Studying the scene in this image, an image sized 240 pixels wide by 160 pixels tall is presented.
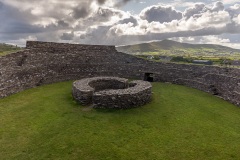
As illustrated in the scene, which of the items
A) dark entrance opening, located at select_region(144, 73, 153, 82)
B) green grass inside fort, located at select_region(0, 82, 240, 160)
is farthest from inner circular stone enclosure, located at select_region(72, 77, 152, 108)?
dark entrance opening, located at select_region(144, 73, 153, 82)

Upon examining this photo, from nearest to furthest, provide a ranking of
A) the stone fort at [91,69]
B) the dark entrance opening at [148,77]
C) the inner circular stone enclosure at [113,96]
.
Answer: the inner circular stone enclosure at [113,96] < the stone fort at [91,69] < the dark entrance opening at [148,77]

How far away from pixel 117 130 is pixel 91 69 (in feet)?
68.2

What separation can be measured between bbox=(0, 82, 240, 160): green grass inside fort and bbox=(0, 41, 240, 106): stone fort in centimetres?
319

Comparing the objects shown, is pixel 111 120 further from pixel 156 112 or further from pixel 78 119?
pixel 156 112

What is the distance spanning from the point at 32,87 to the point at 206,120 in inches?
823

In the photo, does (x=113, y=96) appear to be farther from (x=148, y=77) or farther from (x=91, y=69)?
(x=148, y=77)

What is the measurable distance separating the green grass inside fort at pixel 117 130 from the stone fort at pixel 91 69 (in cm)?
319

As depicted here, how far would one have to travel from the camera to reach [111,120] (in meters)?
18.0

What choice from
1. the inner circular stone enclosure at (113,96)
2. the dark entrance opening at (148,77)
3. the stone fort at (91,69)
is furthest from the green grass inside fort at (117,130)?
the dark entrance opening at (148,77)

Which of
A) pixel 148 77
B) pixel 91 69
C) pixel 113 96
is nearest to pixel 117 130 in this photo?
pixel 113 96

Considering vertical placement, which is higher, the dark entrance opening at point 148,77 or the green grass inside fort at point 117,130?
the dark entrance opening at point 148,77

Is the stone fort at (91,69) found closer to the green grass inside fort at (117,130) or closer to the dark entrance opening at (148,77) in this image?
the dark entrance opening at (148,77)

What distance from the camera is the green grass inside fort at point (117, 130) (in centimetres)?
1331

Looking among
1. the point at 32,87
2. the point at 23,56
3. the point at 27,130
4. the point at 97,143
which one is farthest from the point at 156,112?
the point at 23,56
